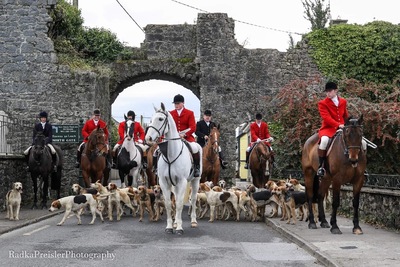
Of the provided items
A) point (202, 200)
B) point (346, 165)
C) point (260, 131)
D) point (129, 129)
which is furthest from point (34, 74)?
point (346, 165)

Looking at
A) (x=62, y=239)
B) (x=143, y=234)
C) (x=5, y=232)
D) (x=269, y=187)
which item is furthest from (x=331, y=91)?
(x=5, y=232)

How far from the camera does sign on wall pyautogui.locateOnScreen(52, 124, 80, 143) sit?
22.2 meters

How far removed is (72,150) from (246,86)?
9.19m

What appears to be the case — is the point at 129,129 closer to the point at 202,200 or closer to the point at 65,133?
the point at 202,200

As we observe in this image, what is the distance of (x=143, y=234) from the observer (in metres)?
12.3

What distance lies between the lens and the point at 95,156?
17.0m

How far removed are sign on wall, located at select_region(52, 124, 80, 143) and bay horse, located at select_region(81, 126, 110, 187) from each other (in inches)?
193

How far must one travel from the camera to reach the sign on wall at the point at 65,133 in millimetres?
22156

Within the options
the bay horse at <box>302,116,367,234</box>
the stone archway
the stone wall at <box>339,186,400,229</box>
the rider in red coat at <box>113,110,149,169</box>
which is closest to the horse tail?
the bay horse at <box>302,116,367,234</box>

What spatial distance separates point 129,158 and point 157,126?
5.37 metres

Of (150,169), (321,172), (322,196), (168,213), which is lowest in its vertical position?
(168,213)

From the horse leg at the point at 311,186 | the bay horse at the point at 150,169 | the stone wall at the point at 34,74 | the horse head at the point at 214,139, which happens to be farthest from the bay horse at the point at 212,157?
the stone wall at the point at 34,74

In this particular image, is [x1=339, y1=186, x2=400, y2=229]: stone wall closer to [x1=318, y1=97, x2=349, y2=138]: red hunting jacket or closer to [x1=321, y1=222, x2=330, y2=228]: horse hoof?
[x1=321, y1=222, x2=330, y2=228]: horse hoof

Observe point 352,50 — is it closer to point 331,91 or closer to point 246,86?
point 246,86
